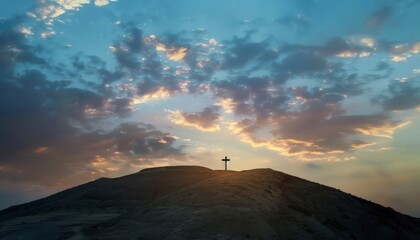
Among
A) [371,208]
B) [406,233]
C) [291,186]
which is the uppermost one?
[291,186]

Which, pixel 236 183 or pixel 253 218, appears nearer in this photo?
pixel 253 218

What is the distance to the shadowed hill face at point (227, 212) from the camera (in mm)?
Answer: 19016

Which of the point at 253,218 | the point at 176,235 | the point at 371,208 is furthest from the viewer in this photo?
the point at 371,208

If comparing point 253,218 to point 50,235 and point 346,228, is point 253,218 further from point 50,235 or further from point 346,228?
point 50,235

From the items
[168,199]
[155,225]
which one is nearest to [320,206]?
[168,199]

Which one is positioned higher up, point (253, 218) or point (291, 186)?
point (291, 186)

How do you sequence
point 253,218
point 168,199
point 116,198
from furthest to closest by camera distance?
point 116,198
point 168,199
point 253,218

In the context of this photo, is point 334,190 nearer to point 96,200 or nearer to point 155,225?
point 155,225

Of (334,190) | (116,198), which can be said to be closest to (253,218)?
(334,190)

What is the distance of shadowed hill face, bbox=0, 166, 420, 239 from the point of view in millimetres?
19016

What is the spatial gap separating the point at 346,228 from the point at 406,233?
5.90 metres

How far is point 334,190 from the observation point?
30.7 meters

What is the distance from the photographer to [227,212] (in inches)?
787

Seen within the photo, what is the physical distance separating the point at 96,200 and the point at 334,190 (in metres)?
19.9
